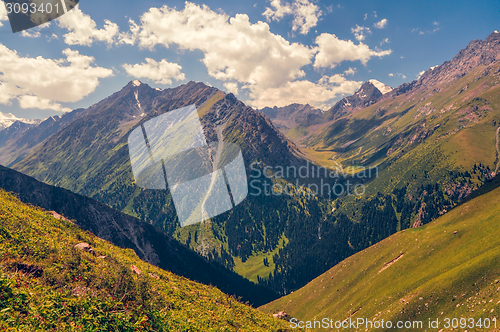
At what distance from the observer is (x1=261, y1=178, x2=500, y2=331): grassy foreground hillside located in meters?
55.9

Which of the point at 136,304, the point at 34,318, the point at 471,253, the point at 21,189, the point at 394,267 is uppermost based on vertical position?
the point at 21,189

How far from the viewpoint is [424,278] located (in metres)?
72.6

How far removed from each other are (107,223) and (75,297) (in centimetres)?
9514

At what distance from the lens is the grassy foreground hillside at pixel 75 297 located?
11.2m

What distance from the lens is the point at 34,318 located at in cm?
1049

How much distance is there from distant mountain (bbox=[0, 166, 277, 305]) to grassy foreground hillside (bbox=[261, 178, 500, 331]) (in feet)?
209

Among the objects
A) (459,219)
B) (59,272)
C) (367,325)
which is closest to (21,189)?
(59,272)

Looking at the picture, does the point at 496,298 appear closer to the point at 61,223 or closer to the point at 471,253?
the point at 471,253

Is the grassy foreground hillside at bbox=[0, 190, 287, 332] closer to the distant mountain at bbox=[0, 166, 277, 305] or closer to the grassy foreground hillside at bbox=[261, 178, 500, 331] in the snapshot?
the grassy foreground hillside at bbox=[261, 178, 500, 331]

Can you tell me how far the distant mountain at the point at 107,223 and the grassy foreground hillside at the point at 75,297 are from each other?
255ft

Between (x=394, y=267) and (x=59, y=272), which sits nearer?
(x=59, y=272)

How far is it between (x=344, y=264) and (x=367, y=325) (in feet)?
167

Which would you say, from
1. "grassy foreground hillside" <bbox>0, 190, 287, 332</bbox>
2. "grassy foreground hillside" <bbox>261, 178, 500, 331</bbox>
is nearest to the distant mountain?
"grassy foreground hillside" <bbox>261, 178, 500, 331</bbox>

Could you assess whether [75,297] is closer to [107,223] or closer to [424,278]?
[107,223]
